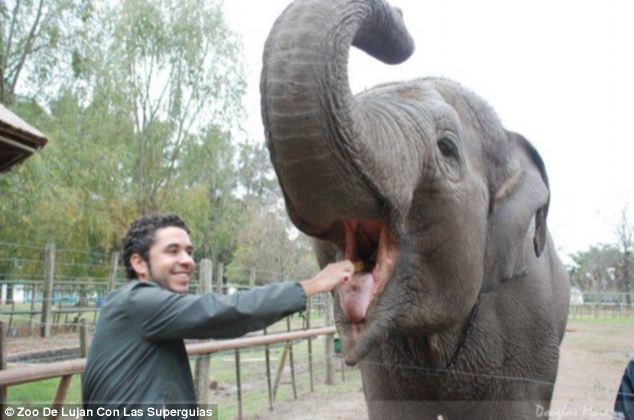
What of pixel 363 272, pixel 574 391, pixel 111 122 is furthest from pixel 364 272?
pixel 111 122

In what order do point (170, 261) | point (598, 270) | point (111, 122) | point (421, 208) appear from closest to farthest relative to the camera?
point (421, 208), point (170, 261), point (111, 122), point (598, 270)

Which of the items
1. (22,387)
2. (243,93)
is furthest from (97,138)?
(22,387)

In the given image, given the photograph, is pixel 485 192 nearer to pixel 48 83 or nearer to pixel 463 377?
pixel 463 377

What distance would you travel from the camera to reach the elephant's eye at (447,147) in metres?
2.18

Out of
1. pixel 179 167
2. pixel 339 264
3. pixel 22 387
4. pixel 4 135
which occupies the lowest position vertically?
pixel 22 387

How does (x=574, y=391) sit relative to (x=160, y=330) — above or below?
below

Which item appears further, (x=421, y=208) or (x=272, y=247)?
(x=272, y=247)

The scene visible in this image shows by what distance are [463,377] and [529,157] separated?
3.34 ft

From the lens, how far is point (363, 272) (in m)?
1.97

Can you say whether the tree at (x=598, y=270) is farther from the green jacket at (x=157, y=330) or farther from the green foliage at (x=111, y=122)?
the green jacket at (x=157, y=330)

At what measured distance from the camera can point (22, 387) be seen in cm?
726

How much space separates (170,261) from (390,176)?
87cm

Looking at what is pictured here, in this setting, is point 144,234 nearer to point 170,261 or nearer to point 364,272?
point 170,261

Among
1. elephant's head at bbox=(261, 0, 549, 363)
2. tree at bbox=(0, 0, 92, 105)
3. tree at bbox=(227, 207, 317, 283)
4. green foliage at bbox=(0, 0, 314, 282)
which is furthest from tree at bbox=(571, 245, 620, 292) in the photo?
elephant's head at bbox=(261, 0, 549, 363)
